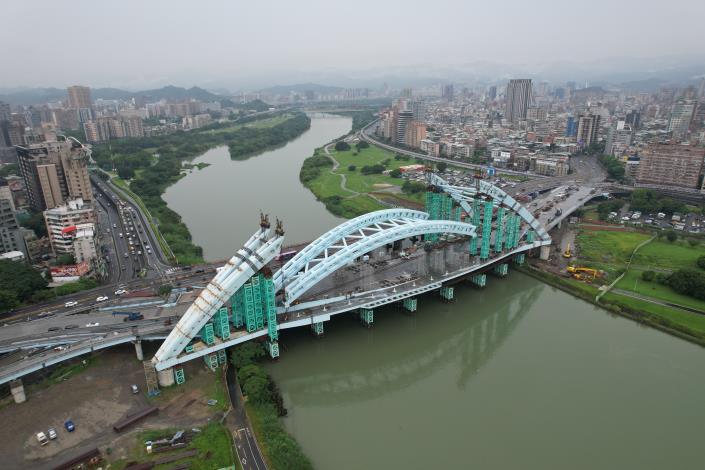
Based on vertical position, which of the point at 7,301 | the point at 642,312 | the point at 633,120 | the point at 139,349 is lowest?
the point at 642,312

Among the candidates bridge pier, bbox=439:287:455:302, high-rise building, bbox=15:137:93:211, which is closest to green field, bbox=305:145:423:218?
bridge pier, bbox=439:287:455:302

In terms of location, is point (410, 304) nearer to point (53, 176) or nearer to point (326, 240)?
point (326, 240)

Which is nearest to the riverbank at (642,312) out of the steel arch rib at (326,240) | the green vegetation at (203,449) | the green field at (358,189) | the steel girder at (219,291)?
the steel arch rib at (326,240)

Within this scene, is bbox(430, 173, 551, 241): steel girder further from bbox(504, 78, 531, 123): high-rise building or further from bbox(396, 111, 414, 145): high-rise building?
bbox(504, 78, 531, 123): high-rise building

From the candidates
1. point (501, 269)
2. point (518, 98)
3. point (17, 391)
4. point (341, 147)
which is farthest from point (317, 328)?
point (518, 98)

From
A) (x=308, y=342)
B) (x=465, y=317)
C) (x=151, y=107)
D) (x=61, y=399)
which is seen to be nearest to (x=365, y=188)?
(x=465, y=317)

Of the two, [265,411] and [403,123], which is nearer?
[265,411]
